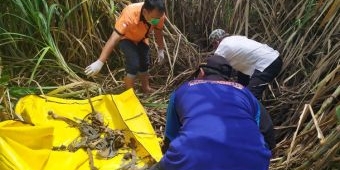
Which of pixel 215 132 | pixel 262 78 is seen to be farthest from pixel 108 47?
pixel 215 132

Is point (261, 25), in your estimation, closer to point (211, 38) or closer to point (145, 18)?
point (211, 38)

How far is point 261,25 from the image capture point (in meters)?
4.36

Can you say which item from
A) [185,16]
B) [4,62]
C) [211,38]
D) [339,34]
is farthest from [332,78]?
[4,62]

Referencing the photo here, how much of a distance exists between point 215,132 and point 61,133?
1.41m

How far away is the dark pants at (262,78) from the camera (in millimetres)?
3551

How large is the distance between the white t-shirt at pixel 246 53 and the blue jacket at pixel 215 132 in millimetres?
1633

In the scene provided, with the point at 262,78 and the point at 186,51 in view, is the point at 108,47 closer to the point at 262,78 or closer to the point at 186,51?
the point at 186,51

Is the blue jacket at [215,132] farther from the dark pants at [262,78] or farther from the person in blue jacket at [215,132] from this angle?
the dark pants at [262,78]

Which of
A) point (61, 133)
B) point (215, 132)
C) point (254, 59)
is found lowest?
point (61, 133)

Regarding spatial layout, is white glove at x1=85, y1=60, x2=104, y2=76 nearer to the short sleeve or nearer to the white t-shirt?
the short sleeve

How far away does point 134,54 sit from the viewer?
154 inches

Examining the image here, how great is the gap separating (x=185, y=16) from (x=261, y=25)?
2.97 feet

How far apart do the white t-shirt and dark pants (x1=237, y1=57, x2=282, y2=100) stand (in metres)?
0.03

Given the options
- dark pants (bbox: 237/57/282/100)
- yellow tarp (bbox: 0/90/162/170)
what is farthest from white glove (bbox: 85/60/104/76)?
dark pants (bbox: 237/57/282/100)
